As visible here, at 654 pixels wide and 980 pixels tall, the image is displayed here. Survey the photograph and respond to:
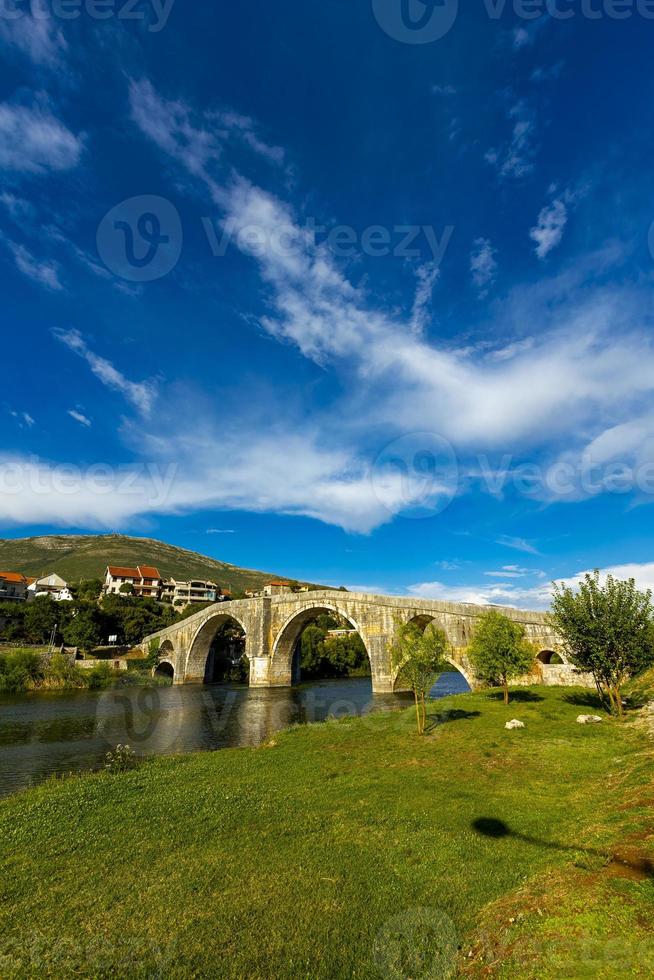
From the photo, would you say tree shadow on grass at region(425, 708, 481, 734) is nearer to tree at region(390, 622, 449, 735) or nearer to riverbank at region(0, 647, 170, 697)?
tree at region(390, 622, 449, 735)

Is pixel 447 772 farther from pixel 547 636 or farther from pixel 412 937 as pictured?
pixel 547 636

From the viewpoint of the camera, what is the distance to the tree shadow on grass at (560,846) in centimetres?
622

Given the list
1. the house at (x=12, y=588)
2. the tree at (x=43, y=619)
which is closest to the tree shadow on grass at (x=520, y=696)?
the tree at (x=43, y=619)

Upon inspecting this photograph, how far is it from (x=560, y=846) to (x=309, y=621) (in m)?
55.0

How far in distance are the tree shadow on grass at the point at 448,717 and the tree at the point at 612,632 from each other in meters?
5.75

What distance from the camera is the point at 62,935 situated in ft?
20.6

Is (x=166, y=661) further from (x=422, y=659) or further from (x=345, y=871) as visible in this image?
(x=345, y=871)

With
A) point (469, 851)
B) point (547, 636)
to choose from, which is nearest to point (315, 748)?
point (469, 851)

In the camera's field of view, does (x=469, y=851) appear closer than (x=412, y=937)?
No

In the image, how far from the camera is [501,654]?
24.7 m

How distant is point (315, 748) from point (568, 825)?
37.7 feet

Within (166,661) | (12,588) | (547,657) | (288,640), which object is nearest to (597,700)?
(547,657)

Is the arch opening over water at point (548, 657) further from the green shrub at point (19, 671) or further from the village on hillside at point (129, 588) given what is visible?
the village on hillside at point (129, 588)

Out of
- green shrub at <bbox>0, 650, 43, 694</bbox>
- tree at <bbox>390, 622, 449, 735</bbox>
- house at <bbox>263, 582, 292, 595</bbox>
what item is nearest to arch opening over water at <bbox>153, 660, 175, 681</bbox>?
house at <bbox>263, 582, 292, 595</bbox>
